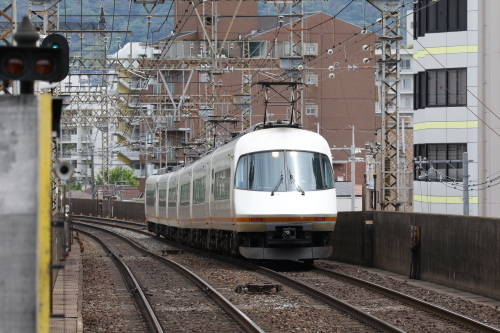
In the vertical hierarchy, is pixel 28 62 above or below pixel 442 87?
below

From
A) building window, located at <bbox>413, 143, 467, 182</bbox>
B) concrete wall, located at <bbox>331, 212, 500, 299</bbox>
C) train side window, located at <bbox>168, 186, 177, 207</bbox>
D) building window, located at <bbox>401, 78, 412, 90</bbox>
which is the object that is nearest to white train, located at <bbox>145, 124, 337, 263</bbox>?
concrete wall, located at <bbox>331, 212, 500, 299</bbox>

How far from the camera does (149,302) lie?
14828mm

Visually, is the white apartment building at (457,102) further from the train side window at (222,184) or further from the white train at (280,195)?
the white train at (280,195)

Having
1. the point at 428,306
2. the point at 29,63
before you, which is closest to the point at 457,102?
the point at 428,306

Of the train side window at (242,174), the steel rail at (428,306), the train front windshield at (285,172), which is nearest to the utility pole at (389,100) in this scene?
the train front windshield at (285,172)

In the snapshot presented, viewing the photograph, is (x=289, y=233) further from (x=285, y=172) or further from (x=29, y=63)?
(x=29, y=63)

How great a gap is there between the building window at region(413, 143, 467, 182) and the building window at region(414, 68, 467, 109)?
1.74 m

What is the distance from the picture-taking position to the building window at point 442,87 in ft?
118

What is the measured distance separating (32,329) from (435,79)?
32.2m

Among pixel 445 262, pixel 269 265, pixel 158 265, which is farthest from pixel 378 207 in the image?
pixel 445 262

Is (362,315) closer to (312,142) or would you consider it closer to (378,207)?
(312,142)

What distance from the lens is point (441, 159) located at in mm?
37688

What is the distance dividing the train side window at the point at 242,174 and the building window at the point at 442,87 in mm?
16601

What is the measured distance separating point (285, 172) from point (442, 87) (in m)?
18.1
